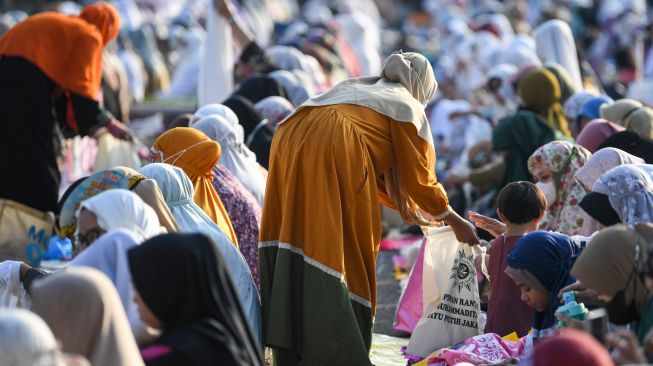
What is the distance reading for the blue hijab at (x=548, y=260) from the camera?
4.70 metres

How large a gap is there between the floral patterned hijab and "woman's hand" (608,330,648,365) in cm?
290

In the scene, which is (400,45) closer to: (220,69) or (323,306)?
(220,69)

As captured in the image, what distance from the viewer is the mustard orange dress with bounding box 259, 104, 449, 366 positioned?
5.38 metres

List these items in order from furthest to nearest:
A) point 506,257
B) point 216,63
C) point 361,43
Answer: point 361,43 < point 216,63 < point 506,257

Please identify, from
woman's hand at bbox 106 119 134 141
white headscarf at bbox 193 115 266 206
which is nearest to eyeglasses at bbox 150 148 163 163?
white headscarf at bbox 193 115 266 206

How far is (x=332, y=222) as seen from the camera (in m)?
5.36

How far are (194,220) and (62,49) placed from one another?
2745mm

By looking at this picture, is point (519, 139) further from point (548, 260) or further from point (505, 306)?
point (548, 260)

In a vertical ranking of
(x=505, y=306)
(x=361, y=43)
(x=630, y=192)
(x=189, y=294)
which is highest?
(x=189, y=294)

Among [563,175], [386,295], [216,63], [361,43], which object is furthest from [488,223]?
[361,43]

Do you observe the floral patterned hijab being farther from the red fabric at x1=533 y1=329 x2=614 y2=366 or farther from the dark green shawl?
the red fabric at x1=533 y1=329 x2=614 y2=366

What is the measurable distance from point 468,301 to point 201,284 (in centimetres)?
226

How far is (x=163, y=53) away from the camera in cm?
2033

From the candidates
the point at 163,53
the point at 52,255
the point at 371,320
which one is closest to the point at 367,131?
the point at 371,320
